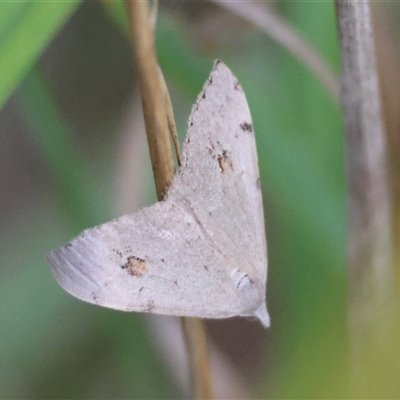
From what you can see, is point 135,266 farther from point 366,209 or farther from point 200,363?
point 366,209

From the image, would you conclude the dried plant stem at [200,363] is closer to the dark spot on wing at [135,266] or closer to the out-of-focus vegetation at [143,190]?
the out-of-focus vegetation at [143,190]

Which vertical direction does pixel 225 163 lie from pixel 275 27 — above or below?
below

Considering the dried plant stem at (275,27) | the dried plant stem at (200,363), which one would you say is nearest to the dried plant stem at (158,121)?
the dried plant stem at (200,363)

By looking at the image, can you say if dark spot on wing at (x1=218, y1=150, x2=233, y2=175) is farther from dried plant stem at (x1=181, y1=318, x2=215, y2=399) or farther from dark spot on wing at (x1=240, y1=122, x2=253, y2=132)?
dried plant stem at (x1=181, y1=318, x2=215, y2=399)

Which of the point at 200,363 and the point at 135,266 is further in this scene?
the point at 200,363

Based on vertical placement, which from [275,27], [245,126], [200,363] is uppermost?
[275,27]

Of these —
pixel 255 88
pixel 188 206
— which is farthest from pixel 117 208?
pixel 255 88

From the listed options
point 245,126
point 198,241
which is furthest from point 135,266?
point 245,126
